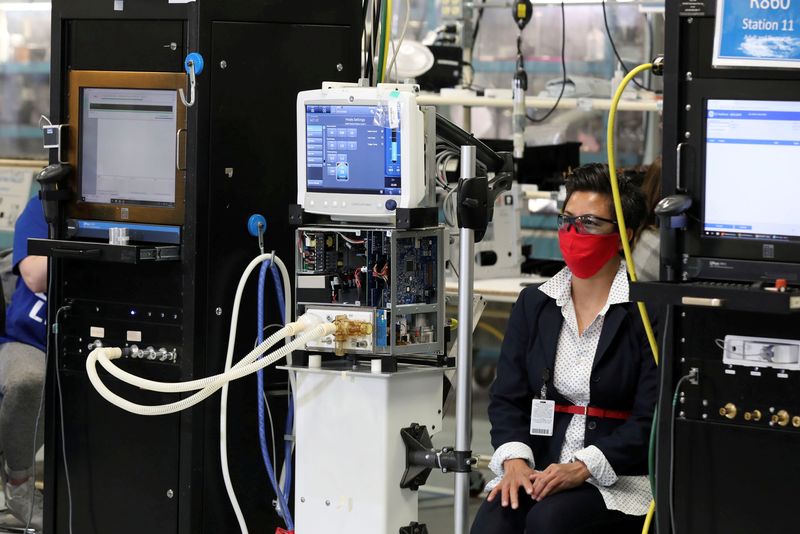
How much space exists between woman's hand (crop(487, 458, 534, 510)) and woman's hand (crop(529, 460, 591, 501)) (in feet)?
0.08

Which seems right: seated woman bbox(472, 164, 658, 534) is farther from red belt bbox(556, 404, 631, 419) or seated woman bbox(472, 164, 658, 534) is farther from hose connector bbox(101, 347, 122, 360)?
hose connector bbox(101, 347, 122, 360)

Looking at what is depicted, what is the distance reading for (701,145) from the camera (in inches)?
97.3

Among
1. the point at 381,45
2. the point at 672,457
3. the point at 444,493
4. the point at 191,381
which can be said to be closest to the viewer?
the point at 672,457

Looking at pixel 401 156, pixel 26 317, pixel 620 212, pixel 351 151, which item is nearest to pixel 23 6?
pixel 26 317

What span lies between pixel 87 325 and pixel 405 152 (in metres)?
1.09

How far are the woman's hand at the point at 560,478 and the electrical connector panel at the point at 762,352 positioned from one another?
21.7 inches

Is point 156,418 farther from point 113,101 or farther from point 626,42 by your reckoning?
point 626,42

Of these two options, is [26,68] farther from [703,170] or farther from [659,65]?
[703,170]

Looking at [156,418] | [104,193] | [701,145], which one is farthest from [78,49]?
[701,145]

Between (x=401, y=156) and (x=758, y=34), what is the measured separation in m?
0.90

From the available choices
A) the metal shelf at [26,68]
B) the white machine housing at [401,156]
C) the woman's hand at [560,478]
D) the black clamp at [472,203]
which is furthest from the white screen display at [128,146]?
the metal shelf at [26,68]

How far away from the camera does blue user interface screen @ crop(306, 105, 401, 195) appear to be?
296 centimetres

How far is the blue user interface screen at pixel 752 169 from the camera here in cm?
239

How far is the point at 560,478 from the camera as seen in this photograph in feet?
9.43
